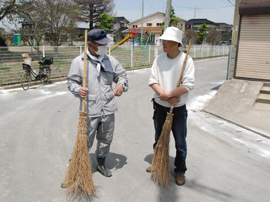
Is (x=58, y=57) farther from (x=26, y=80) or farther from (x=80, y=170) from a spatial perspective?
(x=80, y=170)

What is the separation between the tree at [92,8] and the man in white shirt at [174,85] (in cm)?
3203

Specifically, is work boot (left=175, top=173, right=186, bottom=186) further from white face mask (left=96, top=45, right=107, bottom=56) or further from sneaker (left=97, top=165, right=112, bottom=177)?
white face mask (left=96, top=45, right=107, bottom=56)

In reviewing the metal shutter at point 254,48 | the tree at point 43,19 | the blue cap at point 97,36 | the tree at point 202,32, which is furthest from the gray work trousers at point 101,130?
the tree at point 202,32

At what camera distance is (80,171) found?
8.95ft

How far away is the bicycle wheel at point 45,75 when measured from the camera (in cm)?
973

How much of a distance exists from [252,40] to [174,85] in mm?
6630

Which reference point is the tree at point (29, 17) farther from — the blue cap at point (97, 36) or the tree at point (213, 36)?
the tree at point (213, 36)

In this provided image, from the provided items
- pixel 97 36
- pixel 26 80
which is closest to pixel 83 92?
pixel 97 36

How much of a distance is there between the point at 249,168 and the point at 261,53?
19.0ft

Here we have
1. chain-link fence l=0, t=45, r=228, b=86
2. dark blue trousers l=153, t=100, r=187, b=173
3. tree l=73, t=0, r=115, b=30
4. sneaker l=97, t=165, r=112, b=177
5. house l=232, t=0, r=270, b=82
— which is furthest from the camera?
tree l=73, t=0, r=115, b=30

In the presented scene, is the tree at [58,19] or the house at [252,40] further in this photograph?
the tree at [58,19]

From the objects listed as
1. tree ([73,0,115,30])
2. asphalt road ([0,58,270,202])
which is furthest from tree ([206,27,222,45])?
asphalt road ([0,58,270,202])

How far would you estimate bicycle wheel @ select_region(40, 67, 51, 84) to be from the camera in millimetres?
9728

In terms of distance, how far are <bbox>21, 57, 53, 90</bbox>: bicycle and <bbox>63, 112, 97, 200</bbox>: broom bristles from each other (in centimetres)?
703
